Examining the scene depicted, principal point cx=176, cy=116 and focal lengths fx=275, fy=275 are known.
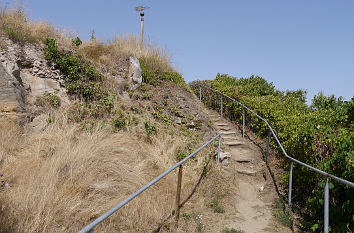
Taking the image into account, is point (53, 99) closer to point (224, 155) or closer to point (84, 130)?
point (84, 130)

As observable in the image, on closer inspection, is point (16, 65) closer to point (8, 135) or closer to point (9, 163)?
point (8, 135)

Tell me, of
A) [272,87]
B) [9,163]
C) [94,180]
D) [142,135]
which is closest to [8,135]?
[9,163]

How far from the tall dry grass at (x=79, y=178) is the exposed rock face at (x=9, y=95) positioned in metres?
0.71

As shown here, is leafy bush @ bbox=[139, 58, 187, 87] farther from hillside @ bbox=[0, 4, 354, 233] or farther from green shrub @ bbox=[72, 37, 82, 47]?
green shrub @ bbox=[72, 37, 82, 47]

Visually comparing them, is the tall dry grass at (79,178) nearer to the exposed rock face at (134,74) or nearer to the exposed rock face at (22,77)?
the exposed rock face at (22,77)

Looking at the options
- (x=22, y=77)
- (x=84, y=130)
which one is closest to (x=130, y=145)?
(x=84, y=130)

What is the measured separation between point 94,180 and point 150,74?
6.95m

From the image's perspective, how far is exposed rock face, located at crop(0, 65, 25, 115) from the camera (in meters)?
6.92

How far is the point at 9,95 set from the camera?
704 centimetres

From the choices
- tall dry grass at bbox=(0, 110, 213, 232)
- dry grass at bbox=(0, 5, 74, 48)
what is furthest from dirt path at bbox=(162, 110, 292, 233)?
dry grass at bbox=(0, 5, 74, 48)

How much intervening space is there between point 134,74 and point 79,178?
643 centimetres

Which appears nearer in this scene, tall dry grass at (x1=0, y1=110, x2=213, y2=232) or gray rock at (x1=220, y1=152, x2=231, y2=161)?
tall dry grass at (x1=0, y1=110, x2=213, y2=232)

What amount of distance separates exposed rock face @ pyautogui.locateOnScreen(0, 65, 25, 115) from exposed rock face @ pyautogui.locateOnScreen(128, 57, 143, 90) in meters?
3.92

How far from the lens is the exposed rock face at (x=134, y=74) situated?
10492mm
